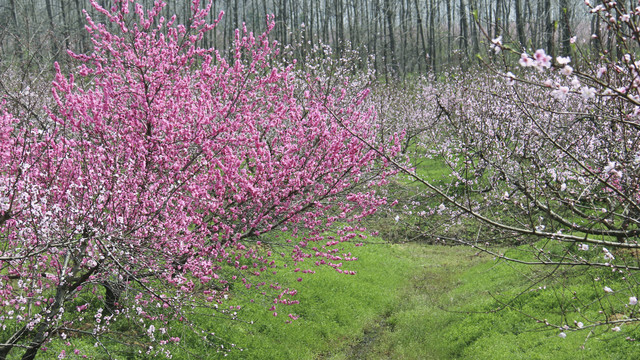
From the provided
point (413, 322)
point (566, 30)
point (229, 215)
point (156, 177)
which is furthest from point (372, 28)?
point (156, 177)

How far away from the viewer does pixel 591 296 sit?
29.6ft

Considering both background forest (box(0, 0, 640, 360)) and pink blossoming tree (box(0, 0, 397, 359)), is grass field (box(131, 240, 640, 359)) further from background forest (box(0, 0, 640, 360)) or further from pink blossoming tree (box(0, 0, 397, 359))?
pink blossoming tree (box(0, 0, 397, 359))

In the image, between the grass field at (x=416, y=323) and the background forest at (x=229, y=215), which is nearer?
the background forest at (x=229, y=215)

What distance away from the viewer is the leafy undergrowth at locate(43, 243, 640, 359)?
823 centimetres

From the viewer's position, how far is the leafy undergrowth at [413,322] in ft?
27.0

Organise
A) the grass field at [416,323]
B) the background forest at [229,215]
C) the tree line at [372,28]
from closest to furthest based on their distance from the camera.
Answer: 1. the background forest at [229,215]
2. the grass field at [416,323]
3. the tree line at [372,28]

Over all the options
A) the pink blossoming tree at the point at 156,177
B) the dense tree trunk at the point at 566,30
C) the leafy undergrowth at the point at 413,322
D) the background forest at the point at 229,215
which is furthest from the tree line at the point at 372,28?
the pink blossoming tree at the point at 156,177

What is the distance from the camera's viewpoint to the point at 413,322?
11133mm

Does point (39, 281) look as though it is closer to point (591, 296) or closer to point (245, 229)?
point (245, 229)

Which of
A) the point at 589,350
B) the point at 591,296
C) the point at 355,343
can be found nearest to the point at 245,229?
the point at 355,343

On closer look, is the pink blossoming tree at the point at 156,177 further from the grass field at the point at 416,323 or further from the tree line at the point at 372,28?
the tree line at the point at 372,28

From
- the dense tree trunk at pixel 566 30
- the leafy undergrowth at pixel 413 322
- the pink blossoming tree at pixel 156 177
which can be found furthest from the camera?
the leafy undergrowth at pixel 413 322

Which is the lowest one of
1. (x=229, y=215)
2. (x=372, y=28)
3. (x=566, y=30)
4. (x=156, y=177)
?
(x=229, y=215)

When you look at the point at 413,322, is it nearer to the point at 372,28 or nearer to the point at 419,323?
the point at 419,323
